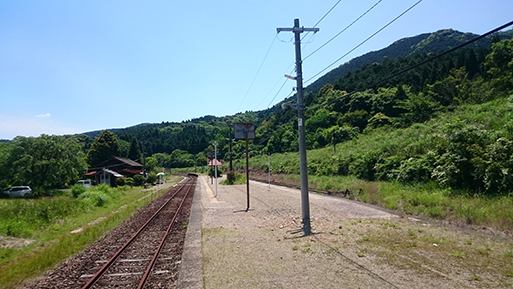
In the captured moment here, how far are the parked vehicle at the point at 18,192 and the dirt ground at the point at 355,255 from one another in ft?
91.0

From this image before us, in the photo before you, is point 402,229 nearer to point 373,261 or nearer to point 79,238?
point 373,261

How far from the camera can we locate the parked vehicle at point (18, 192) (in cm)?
3084

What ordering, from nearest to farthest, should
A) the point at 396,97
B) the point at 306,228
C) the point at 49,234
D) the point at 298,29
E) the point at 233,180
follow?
the point at 306,228 → the point at 298,29 → the point at 49,234 → the point at 233,180 → the point at 396,97

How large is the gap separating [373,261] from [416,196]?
8274mm

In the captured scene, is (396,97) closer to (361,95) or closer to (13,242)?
(361,95)

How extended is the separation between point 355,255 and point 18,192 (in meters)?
34.5

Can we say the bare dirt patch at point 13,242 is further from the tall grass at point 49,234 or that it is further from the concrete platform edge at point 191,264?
the concrete platform edge at point 191,264

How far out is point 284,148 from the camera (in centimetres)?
6694

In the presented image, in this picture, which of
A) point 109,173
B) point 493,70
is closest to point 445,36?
point 493,70

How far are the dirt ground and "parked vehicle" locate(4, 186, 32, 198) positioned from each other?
27745mm

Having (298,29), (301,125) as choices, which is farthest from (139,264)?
(298,29)

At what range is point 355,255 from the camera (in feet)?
25.2

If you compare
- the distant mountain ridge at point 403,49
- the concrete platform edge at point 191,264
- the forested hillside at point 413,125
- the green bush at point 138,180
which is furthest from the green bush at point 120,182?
the distant mountain ridge at point 403,49

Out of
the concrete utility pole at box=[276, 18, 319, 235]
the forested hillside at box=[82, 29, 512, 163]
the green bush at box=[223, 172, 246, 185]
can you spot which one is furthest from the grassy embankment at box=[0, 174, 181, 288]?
the green bush at box=[223, 172, 246, 185]
